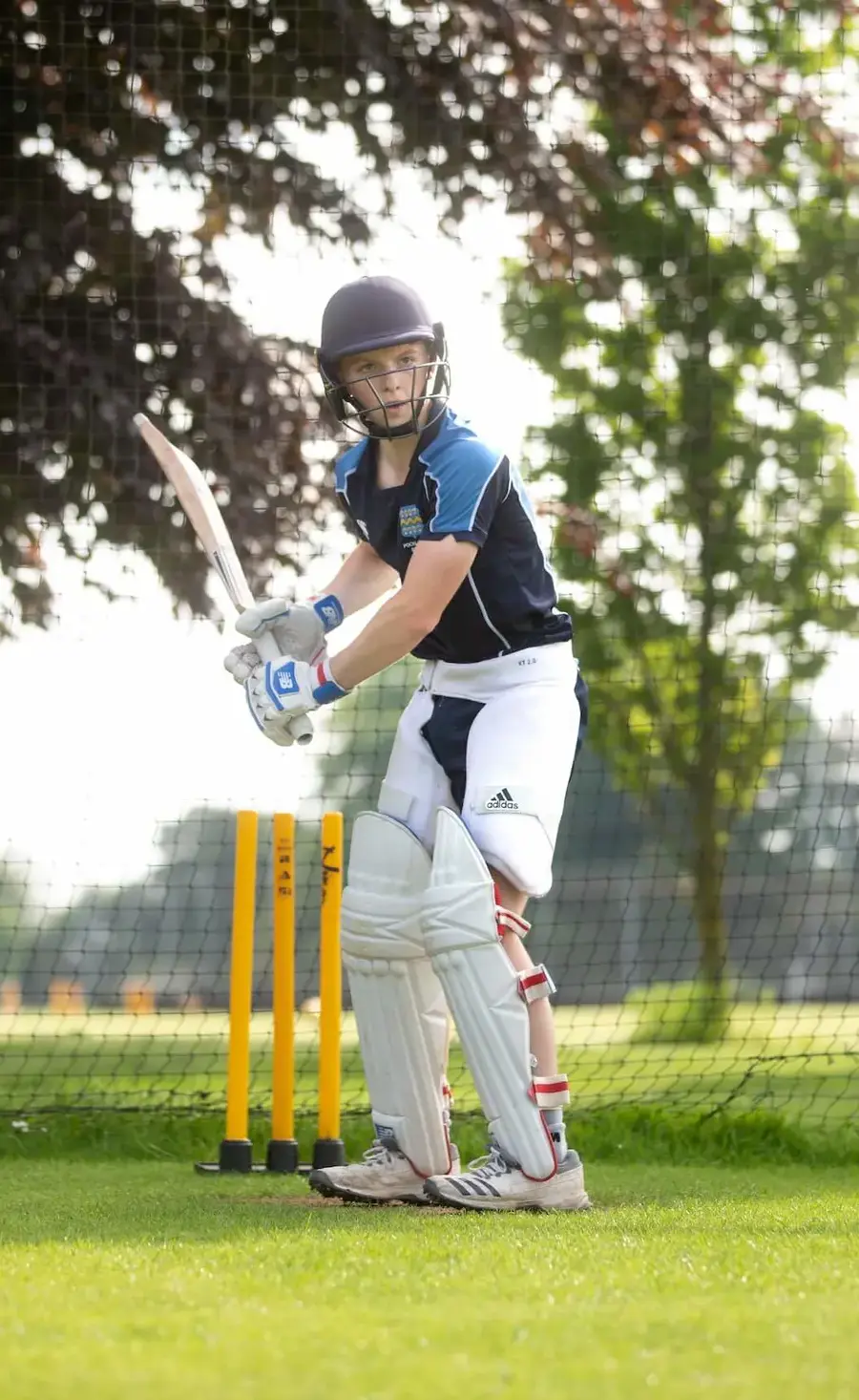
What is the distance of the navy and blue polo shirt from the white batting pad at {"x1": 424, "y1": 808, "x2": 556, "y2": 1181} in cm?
45

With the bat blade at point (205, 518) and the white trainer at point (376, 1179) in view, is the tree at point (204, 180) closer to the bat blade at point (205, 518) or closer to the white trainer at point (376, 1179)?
the bat blade at point (205, 518)

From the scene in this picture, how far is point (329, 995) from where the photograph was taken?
386cm

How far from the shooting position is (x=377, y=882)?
10.7ft

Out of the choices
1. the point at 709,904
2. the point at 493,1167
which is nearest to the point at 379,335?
the point at 493,1167

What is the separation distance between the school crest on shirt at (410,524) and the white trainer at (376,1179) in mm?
1177

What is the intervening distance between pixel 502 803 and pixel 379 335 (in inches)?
35.9

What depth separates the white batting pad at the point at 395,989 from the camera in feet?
10.6

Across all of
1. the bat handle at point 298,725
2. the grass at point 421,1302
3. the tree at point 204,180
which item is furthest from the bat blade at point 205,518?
the tree at point 204,180

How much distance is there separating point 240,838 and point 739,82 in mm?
4530

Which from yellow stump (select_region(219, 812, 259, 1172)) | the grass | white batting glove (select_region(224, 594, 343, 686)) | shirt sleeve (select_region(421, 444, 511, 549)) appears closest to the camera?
the grass

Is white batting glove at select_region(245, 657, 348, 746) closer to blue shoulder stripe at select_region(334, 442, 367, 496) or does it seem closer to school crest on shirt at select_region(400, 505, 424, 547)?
school crest on shirt at select_region(400, 505, 424, 547)

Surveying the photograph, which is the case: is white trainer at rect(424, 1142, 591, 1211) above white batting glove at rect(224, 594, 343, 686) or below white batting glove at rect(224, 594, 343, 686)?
below

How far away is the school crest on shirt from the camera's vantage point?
3275mm

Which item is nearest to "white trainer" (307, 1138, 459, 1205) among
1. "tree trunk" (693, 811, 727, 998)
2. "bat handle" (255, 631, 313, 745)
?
"bat handle" (255, 631, 313, 745)
